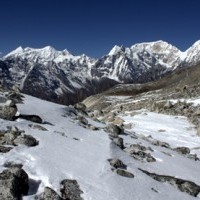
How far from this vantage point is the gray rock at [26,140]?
18.1 metres

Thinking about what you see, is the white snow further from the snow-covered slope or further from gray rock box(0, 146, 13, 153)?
gray rock box(0, 146, 13, 153)

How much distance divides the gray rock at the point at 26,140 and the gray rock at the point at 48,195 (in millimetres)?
4325

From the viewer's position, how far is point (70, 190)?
1479 cm

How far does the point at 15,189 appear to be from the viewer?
44.6 feet

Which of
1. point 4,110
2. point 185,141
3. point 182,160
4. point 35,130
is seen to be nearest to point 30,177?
point 35,130

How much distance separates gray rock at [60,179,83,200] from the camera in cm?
1454

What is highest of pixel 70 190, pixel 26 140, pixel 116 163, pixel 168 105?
pixel 168 105

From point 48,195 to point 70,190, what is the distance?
3.52 ft

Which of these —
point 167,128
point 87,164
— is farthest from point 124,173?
point 167,128

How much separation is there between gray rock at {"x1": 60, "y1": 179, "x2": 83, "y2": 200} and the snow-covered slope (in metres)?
0.18

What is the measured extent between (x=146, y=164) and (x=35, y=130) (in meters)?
5.87

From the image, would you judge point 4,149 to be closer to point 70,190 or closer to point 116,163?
point 70,190

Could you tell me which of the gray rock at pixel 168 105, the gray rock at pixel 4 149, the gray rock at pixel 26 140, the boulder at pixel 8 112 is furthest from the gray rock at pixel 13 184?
the gray rock at pixel 168 105

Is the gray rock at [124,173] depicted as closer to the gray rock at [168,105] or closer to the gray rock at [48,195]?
the gray rock at [48,195]
